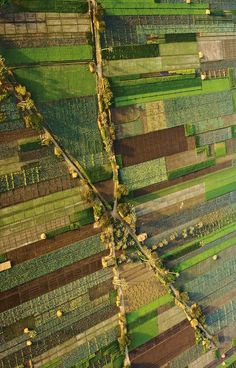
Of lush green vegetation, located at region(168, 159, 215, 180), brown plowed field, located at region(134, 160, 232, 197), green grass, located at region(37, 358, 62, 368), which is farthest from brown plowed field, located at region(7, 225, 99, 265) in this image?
lush green vegetation, located at region(168, 159, 215, 180)

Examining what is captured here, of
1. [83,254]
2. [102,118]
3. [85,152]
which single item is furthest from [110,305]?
[102,118]

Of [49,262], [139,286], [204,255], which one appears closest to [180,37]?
[204,255]

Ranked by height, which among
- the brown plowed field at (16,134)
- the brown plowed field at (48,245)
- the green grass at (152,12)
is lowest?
the brown plowed field at (48,245)

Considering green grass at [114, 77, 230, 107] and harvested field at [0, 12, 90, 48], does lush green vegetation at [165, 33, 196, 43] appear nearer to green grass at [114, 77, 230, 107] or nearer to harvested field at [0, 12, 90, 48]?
green grass at [114, 77, 230, 107]

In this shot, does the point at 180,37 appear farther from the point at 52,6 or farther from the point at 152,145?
the point at 52,6

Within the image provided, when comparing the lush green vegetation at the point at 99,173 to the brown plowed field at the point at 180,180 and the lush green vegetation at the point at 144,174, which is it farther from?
the brown plowed field at the point at 180,180

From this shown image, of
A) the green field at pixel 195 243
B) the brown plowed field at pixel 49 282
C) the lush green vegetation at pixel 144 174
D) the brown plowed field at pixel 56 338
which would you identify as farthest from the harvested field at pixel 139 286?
the lush green vegetation at pixel 144 174
